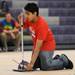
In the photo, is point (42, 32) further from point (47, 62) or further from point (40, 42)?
point (47, 62)

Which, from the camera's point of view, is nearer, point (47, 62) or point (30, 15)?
point (30, 15)

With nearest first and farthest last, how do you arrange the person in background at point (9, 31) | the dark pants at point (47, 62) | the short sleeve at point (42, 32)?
the short sleeve at point (42, 32)
the dark pants at point (47, 62)
the person in background at point (9, 31)

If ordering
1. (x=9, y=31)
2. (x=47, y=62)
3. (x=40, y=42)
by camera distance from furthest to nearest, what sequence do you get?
1. (x=9, y=31)
2. (x=47, y=62)
3. (x=40, y=42)

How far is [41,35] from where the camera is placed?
6508 millimetres

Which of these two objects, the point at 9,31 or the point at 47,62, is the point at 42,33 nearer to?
the point at 47,62

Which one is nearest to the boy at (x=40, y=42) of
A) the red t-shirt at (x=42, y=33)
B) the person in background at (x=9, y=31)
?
the red t-shirt at (x=42, y=33)

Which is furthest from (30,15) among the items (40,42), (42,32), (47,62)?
(47,62)

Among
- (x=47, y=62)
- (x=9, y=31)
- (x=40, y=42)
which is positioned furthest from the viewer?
(x=9, y=31)

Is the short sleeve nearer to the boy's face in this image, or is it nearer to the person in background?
the boy's face

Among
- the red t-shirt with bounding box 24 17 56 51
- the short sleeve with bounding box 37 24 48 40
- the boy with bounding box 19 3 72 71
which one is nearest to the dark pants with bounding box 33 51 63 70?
the boy with bounding box 19 3 72 71

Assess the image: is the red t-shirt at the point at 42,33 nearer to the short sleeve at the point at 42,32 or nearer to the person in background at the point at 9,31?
the short sleeve at the point at 42,32

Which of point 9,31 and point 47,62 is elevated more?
point 47,62

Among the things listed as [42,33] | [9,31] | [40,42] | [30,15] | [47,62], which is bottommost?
[9,31]

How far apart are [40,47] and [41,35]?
0.23 m
